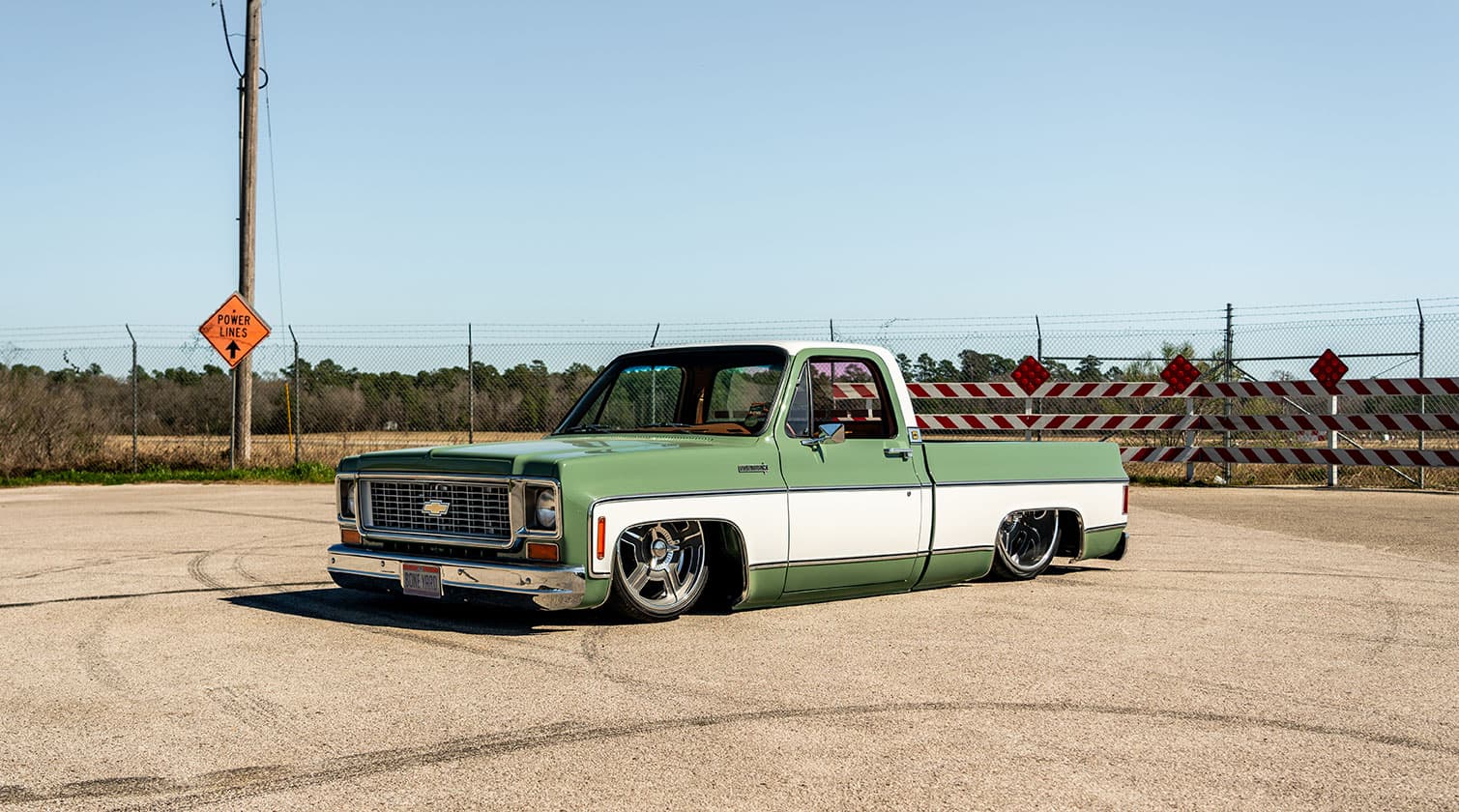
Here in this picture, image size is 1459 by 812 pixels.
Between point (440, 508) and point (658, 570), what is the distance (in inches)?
49.0

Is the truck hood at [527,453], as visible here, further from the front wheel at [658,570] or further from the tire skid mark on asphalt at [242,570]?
the tire skid mark on asphalt at [242,570]

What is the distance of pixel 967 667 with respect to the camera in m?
6.52

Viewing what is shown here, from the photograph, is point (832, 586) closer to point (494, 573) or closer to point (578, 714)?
point (494, 573)

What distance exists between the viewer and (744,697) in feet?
19.2

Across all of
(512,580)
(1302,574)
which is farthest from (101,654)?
(1302,574)

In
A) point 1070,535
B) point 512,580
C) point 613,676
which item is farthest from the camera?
point 1070,535

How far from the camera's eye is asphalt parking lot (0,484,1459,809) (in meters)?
4.57

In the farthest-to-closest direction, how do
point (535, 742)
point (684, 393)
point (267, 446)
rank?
1. point (267, 446)
2. point (684, 393)
3. point (535, 742)

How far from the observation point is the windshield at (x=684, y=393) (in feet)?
27.9

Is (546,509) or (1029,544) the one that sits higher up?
(546,509)

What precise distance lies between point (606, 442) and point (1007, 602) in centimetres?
268

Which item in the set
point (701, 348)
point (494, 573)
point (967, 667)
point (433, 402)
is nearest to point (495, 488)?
point (494, 573)

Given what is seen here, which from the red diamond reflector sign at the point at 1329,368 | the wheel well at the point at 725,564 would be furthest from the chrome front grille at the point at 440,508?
the red diamond reflector sign at the point at 1329,368

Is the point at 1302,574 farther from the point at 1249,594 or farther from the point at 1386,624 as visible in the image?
the point at 1386,624
